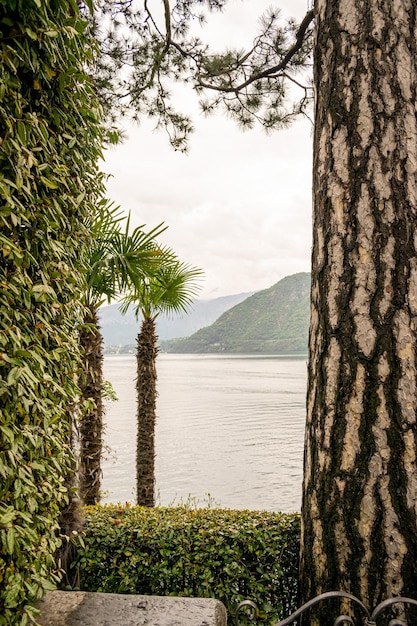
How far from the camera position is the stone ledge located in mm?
1975

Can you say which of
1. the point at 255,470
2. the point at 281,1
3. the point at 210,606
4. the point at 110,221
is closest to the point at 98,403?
the point at 110,221

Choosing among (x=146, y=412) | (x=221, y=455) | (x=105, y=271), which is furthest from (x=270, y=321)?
(x=105, y=271)

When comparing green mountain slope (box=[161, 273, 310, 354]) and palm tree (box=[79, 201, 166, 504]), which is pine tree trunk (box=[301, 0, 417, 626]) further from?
green mountain slope (box=[161, 273, 310, 354])

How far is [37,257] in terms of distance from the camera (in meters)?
1.91

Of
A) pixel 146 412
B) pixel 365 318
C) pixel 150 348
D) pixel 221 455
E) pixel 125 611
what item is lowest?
pixel 221 455

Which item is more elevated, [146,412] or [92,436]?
[146,412]

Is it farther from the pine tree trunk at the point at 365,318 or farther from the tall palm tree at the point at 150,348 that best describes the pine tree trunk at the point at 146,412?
the pine tree trunk at the point at 365,318

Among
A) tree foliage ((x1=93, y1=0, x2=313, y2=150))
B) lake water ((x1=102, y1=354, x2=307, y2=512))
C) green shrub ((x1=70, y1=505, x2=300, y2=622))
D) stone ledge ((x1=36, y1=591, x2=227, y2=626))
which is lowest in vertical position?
lake water ((x1=102, y1=354, x2=307, y2=512))

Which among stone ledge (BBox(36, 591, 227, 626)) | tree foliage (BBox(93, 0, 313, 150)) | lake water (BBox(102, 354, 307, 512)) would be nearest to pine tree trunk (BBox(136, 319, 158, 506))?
lake water (BBox(102, 354, 307, 512))

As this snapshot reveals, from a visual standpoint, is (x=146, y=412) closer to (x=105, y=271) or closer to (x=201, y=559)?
(x=105, y=271)

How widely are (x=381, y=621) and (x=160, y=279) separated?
4241 mm

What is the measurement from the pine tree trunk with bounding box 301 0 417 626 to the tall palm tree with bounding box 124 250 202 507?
3.79 metres

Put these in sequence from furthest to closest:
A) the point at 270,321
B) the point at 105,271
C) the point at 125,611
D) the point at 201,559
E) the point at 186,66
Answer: the point at 270,321 → the point at 186,66 → the point at 105,271 → the point at 201,559 → the point at 125,611

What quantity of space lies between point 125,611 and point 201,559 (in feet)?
3.11
